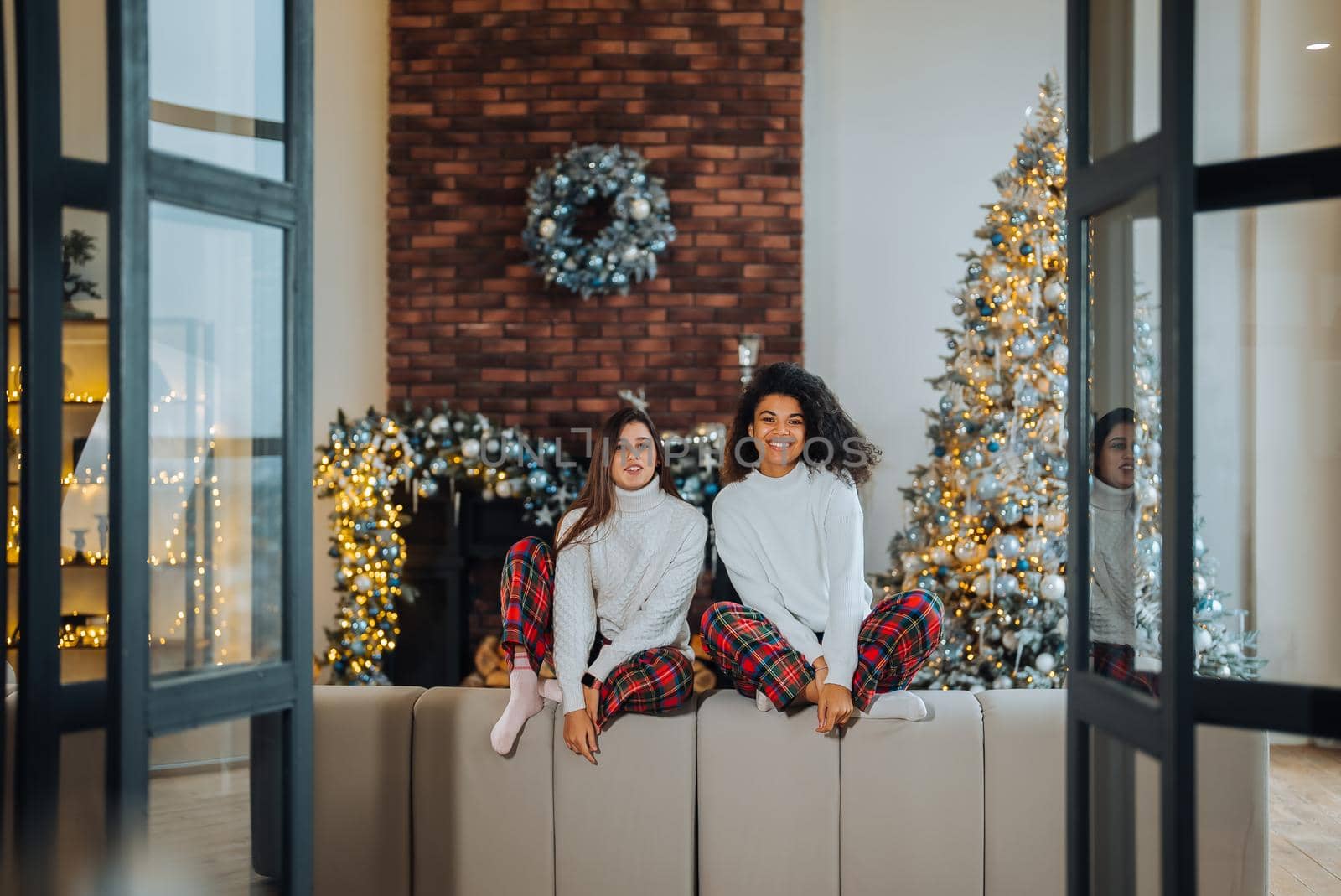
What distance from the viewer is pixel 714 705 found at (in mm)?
2193

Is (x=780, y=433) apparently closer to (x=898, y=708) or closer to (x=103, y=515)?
(x=898, y=708)

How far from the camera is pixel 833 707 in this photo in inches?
82.7

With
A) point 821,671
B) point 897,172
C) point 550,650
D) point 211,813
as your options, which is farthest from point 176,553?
point 897,172

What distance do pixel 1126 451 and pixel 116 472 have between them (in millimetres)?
1402

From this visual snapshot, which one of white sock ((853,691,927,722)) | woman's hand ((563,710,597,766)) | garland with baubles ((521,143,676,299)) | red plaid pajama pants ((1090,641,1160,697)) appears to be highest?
garland with baubles ((521,143,676,299))

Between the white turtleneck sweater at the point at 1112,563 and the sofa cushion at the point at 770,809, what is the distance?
0.72 meters

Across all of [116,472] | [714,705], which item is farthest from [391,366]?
[116,472]

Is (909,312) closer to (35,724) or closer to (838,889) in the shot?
(838,889)

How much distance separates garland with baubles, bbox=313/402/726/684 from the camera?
427 cm

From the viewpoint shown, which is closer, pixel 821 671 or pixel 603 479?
pixel 821 671

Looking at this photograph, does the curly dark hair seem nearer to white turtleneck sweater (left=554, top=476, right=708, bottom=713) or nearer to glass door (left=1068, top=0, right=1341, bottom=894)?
white turtleneck sweater (left=554, top=476, right=708, bottom=713)

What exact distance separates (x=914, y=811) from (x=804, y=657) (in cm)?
37

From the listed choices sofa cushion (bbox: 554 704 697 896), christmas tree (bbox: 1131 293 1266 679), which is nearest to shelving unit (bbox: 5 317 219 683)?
sofa cushion (bbox: 554 704 697 896)

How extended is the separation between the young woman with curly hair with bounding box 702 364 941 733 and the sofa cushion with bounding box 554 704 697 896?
226 millimetres
